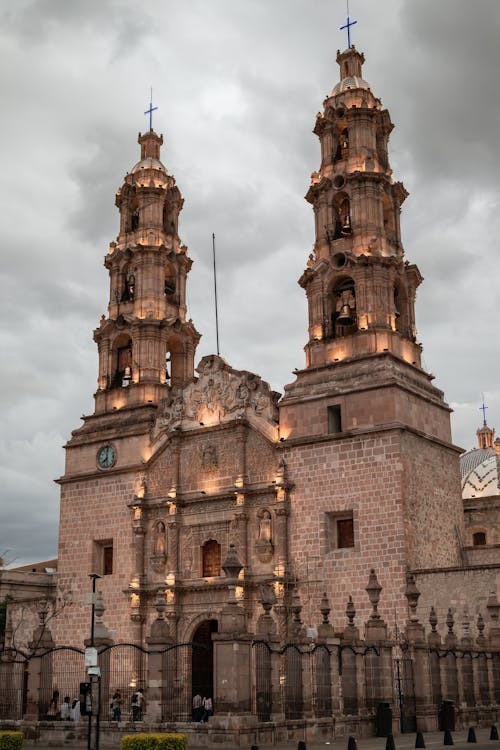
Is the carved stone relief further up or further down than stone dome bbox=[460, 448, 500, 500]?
further up

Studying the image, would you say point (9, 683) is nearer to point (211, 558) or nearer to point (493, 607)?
point (211, 558)

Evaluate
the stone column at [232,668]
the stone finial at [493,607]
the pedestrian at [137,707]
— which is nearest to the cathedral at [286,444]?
the stone finial at [493,607]

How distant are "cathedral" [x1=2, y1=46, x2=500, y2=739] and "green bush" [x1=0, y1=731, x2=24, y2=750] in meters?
7.83

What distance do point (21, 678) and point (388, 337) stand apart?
1884 centimetres

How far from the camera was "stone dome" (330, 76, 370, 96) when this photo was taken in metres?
43.1

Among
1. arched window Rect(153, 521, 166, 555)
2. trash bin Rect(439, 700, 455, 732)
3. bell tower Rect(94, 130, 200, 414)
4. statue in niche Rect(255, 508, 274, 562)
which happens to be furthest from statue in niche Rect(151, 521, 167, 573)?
trash bin Rect(439, 700, 455, 732)

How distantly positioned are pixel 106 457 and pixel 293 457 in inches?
399

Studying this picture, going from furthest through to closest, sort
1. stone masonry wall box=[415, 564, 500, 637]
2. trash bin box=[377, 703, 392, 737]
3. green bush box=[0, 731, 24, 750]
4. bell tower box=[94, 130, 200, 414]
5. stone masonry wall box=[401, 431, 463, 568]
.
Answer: bell tower box=[94, 130, 200, 414] < stone masonry wall box=[401, 431, 463, 568] < stone masonry wall box=[415, 564, 500, 637] < trash bin box=[377, 703, 392, 737] < green bush box=[0, 731, 24, 750]

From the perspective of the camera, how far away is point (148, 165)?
48.0m

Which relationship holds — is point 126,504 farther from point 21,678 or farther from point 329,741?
point 329,741

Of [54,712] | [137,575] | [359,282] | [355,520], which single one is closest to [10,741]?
[54,712]

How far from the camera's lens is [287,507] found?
36562 mm

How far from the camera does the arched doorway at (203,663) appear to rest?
121 feet

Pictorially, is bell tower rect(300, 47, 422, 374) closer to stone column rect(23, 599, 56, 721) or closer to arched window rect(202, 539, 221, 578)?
arched window rect(202, 539, 221, 578)
